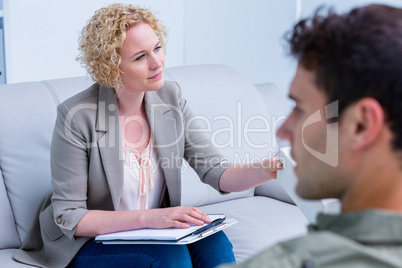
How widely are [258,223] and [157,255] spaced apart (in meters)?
0.61

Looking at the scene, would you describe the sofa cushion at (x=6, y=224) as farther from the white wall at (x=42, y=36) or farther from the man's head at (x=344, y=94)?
the man's head at (x=344, y=94)

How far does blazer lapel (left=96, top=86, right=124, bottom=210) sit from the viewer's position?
188 centimetres

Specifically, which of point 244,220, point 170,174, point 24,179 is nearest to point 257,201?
point 244,220

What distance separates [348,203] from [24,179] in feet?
4.82

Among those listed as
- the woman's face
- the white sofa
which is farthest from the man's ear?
the woman's face

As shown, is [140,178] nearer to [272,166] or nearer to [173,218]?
[173,218]

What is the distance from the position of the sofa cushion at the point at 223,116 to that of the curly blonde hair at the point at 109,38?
1.78 ft

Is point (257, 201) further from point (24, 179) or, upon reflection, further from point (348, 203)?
point (348, 203)

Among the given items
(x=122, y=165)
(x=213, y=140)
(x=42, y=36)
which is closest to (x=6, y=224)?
(x=122, y=165)

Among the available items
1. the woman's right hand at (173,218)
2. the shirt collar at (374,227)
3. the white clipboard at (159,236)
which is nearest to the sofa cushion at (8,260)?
the white clipboard at (159,236)

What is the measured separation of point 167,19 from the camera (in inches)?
135

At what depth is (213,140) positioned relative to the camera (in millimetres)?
2486

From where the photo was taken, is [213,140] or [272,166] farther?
[213,140]

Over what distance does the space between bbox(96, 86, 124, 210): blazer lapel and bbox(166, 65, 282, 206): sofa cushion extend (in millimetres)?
529
